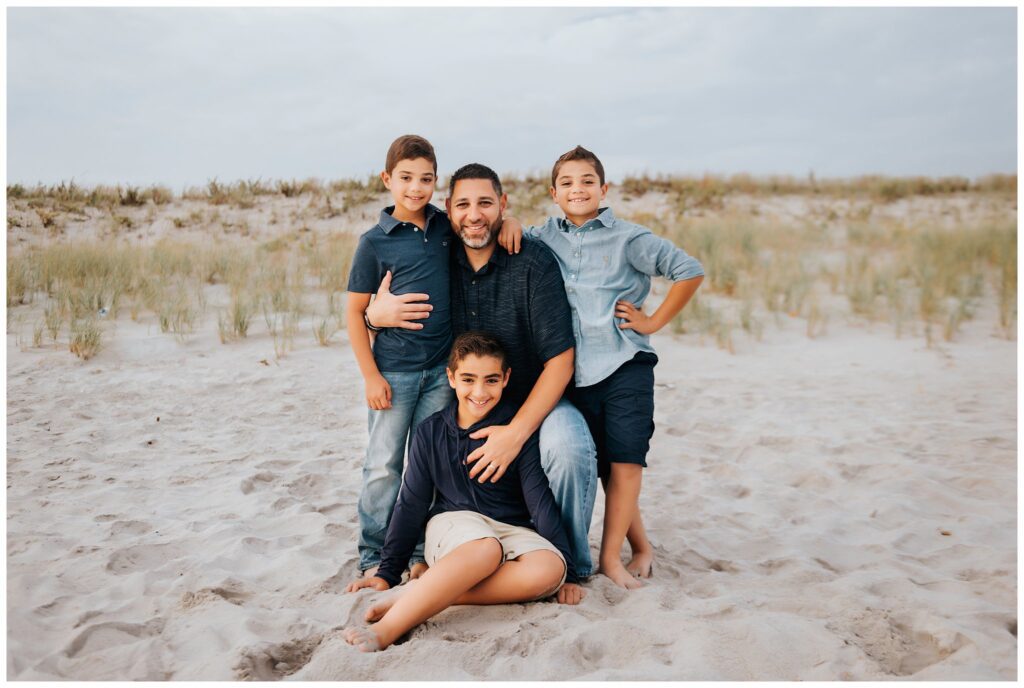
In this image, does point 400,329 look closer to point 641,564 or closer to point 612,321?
point 612,321

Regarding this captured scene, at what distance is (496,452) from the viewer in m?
2.88

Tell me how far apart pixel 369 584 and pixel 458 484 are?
0.54 metres

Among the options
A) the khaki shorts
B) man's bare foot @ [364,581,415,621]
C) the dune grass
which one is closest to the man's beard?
Result: the khaki shorts

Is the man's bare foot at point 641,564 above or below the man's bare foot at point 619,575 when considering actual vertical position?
below

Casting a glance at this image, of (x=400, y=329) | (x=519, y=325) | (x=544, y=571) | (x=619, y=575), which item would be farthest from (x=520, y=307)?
(x=619, y=575)

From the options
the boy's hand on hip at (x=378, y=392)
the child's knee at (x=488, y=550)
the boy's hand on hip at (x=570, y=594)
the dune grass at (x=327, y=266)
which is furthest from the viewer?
the dune grass at (x=327, y=266)

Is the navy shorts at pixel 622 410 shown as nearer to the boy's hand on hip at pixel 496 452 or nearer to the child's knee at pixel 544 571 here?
the boy's hand on hip at pixel 496 452

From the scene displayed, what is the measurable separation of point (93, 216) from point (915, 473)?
1313 centimetres

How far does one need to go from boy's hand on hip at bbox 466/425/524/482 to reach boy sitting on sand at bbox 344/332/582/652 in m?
0.07

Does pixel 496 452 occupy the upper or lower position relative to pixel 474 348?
lower

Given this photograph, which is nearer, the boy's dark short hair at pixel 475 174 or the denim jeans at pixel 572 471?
the denim jeans at pixel 572 471

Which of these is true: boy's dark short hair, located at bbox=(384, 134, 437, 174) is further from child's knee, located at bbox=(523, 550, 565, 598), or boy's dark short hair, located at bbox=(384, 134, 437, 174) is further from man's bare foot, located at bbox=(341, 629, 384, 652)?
man's bare foot, located at bbox=(341, 629, 384, 652)

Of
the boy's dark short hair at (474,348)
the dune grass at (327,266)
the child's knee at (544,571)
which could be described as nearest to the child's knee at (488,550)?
the child's knee at (544,571)

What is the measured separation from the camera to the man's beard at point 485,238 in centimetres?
305
